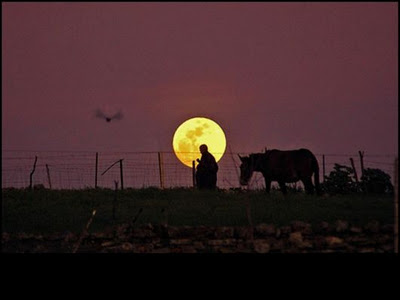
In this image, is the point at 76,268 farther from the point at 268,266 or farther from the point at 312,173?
the point at 312,173

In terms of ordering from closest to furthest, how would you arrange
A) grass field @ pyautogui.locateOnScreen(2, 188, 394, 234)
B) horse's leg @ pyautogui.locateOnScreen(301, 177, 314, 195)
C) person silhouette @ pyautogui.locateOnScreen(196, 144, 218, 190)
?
grass field @ pyautogui.locateOnScreen(2, 188, 394, 234) → horse's leg @ pyautogui.locateOnScreen(301, 177, 314, 195) → person silhouette @ pyautogui.locateOnScreen(196, 144, 218, 190)

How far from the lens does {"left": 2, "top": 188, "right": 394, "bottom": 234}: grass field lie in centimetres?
2150

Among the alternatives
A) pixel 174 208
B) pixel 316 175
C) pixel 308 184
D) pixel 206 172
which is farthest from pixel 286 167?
pixel 174 208

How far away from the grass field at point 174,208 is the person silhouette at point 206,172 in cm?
226

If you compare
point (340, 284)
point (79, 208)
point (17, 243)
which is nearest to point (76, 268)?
point (340, 284)

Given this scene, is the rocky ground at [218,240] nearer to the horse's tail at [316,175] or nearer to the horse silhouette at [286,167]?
the horse's tail at [316,175]

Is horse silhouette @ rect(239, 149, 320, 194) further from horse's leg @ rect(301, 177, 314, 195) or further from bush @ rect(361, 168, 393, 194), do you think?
bush @ rect(361, 168, 393, 194)

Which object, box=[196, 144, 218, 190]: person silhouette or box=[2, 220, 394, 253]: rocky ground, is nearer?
box=[2, 220, 394, 253]: rocky ground

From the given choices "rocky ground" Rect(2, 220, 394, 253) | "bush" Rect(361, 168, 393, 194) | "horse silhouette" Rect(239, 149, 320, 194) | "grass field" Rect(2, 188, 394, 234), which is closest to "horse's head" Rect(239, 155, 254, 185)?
"horse silhouette" Rect(239, 149, 320, 194)

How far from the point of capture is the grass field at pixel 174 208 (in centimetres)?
2150

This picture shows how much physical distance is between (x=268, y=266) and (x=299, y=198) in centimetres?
1394

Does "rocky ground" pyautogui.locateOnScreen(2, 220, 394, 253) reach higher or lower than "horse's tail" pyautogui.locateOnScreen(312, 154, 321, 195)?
lower

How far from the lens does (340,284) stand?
38.8ft

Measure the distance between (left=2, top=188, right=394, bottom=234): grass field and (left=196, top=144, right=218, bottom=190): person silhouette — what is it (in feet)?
7.41
